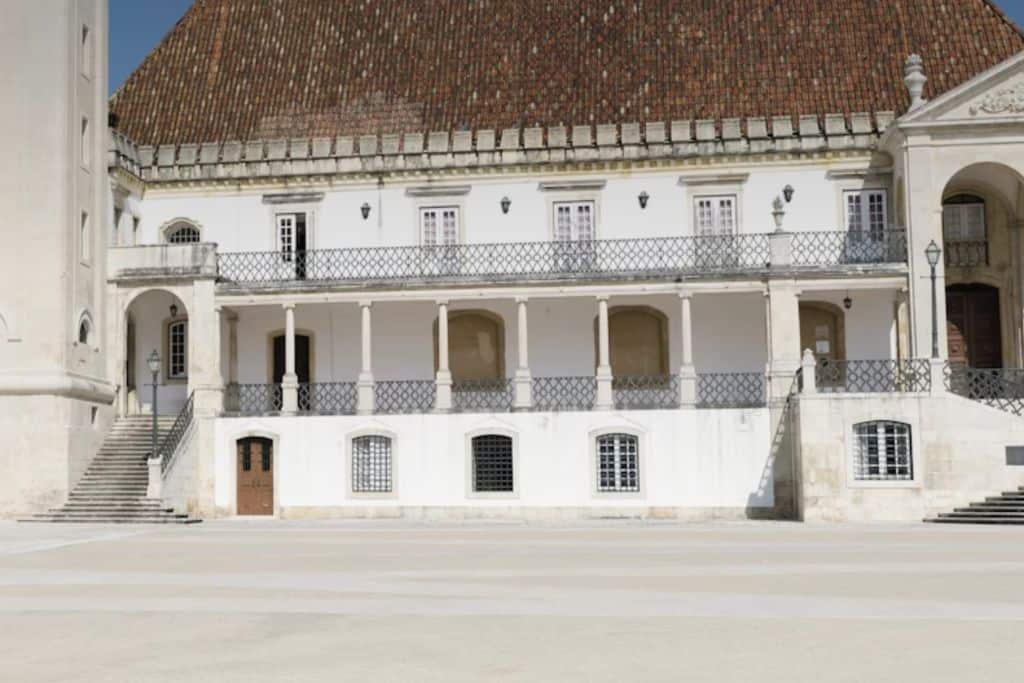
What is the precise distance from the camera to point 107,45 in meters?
31.0

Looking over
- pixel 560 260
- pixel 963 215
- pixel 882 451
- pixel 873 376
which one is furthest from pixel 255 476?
pixel 963 215

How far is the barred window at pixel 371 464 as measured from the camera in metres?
29.2

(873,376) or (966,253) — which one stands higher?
(966,253)

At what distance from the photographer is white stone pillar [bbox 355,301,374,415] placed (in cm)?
2944

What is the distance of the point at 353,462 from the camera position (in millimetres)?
29328

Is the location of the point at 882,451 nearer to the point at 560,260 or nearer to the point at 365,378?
the point at 560,260

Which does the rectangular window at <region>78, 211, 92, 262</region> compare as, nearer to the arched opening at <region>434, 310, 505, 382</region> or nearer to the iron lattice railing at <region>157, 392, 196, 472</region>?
the iron lattice railing at <region>157, 392, 196, 472</region>

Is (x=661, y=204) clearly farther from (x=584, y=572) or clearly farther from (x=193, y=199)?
(x=584, y=572)

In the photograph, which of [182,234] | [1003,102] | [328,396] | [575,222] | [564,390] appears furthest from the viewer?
[182,234]

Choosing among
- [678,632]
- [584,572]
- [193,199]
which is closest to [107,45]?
[193,199]

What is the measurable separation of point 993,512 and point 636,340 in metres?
9.51

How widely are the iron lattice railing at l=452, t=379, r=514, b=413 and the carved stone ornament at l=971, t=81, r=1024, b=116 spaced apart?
1160 cm

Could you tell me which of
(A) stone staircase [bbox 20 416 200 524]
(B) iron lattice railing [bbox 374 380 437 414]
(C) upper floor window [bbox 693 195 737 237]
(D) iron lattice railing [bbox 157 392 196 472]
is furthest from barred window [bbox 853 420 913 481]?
(D) iron lattice railing [bbox 157 392 196 472]

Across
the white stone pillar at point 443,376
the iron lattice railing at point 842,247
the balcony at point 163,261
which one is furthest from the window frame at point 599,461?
the balcony at point 163,261
